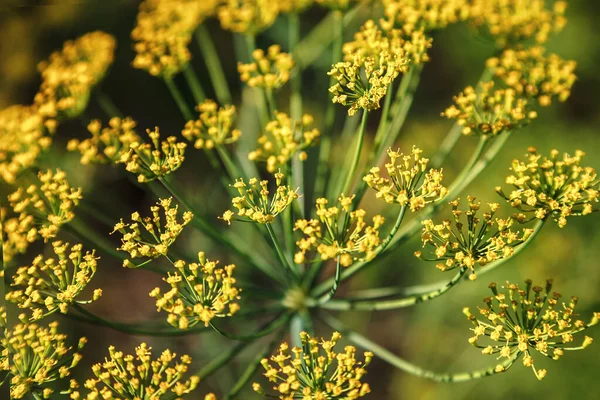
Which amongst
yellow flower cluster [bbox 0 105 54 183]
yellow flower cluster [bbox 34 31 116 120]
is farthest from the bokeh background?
yellow flower cluster [bbox 0 105 54 183]

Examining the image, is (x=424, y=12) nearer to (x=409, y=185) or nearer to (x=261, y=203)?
(x=409, y=185)

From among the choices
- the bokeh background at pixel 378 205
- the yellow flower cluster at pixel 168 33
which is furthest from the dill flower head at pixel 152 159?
the bokeh background at pixel 378 205

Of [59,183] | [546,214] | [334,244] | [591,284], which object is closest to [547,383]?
[591,284]

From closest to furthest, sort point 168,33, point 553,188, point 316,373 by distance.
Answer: point 316,373 < point 553,188 < point 168,33

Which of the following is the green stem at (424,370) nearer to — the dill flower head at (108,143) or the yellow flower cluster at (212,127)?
the yellow flower cluster at (212,127)

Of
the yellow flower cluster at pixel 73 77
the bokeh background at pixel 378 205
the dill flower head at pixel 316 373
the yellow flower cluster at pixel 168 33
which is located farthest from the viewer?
the bokeh background at pixel 378 205

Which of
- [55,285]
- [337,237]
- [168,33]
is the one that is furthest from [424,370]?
[168,33]
